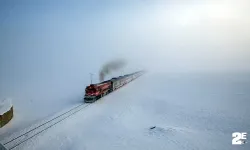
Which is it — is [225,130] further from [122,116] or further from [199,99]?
[199,99]

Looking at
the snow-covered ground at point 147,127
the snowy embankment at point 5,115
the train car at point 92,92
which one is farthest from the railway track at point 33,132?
the snowy embankment at point 5,115

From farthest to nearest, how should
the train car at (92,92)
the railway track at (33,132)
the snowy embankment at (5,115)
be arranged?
the train car at (92,92) < the snowy embankment at (5,115) < the railway track at (33,132)

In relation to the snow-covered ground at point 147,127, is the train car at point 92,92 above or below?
above

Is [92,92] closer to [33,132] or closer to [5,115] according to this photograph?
[5,115]

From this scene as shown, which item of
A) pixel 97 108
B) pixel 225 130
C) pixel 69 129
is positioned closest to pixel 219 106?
pixel 225 130

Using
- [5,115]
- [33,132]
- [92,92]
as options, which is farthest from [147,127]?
[5,115]

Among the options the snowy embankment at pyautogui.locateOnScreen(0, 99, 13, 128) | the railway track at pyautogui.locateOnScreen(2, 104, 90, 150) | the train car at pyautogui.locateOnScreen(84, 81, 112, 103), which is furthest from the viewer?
the train car at pyautogui.locateOnScreen(84, 81, 112, 103)

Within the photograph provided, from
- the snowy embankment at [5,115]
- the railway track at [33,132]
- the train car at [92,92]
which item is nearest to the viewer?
the railway track at [33,132]

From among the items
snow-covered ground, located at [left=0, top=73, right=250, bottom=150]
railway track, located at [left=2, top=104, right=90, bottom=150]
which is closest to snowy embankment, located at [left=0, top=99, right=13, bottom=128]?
railway track, located at [left=2, top=104, right=90, bottom=150]

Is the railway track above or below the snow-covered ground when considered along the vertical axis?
above

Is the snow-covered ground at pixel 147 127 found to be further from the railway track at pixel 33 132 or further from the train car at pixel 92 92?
the train car at pixel 92 92

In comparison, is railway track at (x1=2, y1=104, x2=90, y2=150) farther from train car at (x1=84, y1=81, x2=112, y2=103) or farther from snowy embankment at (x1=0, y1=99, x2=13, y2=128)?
snowy embankment at (x1=0, y1=99, x2=13, y2=128)
